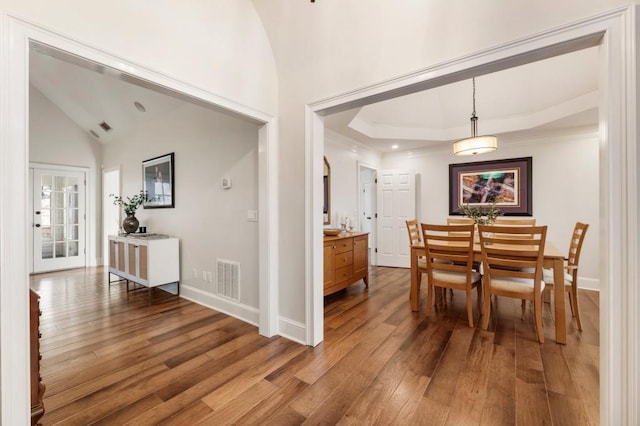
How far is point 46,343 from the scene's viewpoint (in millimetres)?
2352

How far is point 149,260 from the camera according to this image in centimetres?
338

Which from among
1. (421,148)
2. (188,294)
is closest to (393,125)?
(421,148)

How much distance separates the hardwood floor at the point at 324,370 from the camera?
154cm

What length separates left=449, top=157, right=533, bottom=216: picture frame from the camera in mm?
4457

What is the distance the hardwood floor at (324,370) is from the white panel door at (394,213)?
230 cm

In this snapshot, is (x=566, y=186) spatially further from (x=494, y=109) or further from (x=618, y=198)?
(x=618, y=198)

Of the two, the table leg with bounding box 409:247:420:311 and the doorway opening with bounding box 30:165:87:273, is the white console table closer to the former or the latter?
the doorway opening with bounding box 30:165:87:273

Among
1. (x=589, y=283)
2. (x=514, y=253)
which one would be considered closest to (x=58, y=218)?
(x=514, y=253)

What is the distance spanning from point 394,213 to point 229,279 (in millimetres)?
3568

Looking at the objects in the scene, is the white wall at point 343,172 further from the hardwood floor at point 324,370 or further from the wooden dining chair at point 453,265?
the hardwood floor at point 324,370

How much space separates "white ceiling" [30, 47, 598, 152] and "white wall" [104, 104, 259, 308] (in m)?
0.40

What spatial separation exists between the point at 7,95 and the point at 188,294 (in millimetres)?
2912

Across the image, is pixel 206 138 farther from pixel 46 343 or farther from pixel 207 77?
pixel 46 343

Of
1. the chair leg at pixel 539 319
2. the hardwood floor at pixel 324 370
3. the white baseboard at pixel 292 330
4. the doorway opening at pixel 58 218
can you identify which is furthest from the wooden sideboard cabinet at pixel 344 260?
the doorway opening at pixel 58 218
